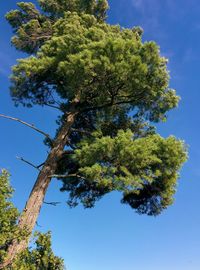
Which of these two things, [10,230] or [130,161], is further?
[130,161]

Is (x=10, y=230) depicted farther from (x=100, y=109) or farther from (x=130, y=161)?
(x=100, y=109)

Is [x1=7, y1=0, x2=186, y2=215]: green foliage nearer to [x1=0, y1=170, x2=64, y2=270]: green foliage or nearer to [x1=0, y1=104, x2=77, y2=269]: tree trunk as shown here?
[x1=0, y1=104, x2=77, y2=269]: tree trunk

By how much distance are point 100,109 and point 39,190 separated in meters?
4.42

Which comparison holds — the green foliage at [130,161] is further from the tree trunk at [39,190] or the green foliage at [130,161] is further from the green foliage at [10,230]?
the green foliage at [10,230]

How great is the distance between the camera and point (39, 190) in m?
13.6

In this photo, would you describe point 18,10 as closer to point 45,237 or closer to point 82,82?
point 82,82

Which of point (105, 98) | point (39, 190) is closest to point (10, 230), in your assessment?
point (39, 190)

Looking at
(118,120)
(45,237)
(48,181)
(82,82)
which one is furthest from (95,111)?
(45,237)

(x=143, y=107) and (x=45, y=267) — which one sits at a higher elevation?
(x=143, y=107)

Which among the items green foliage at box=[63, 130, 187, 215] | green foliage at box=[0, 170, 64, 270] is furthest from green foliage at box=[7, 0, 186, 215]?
green foliage at box=[0, 170, 64, 270]

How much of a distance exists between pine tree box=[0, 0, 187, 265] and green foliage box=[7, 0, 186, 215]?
0.03m

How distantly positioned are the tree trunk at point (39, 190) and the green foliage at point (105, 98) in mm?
472

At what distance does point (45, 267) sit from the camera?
12.1 m

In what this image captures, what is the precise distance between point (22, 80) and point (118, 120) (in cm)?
430
